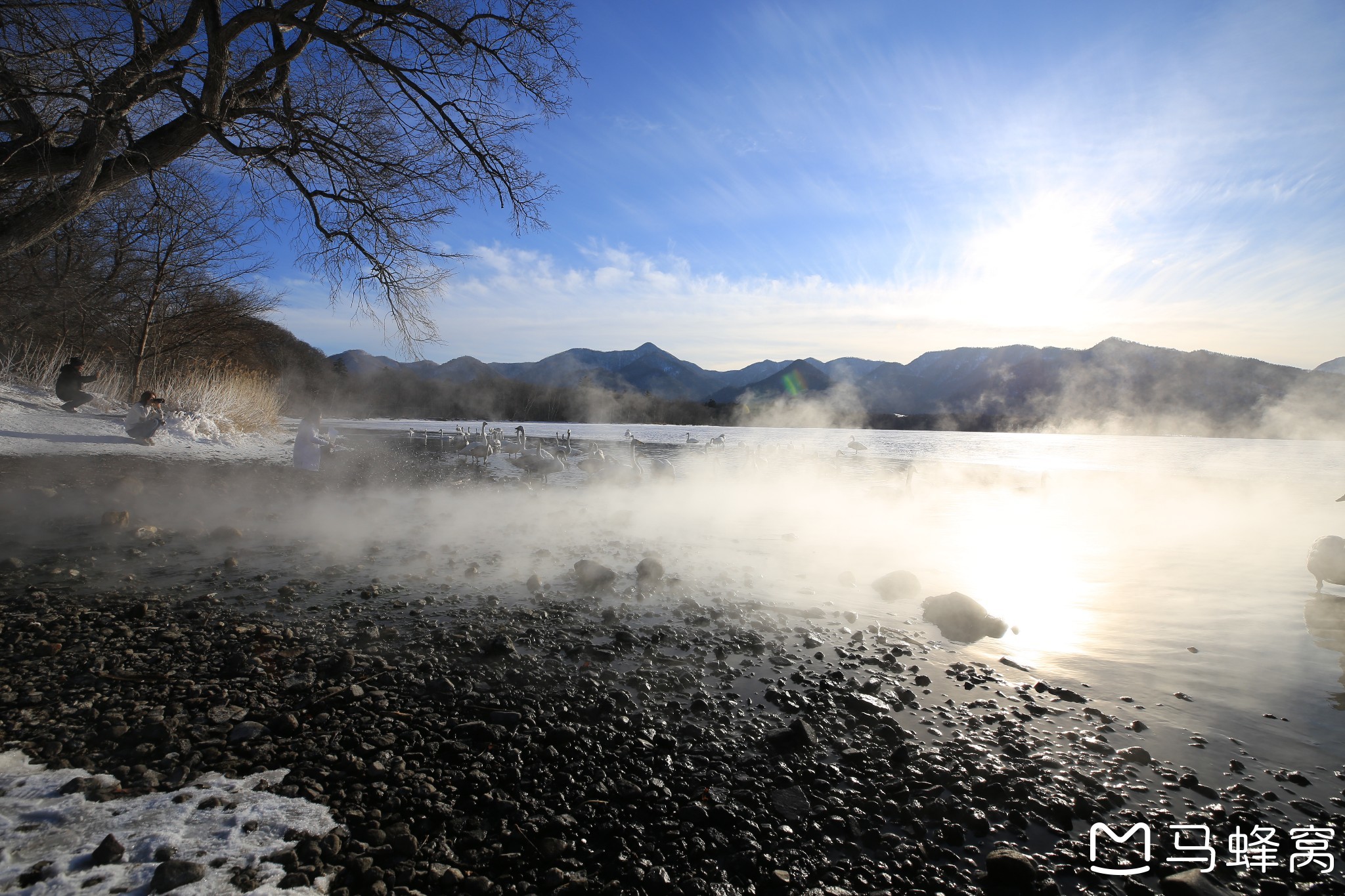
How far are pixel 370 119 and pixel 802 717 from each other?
8.79m

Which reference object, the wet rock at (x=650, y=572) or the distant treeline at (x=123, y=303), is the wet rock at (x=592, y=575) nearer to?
the wet rock at (x=650, y=572)

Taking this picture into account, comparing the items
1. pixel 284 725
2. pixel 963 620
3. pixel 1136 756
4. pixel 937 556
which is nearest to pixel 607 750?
pixel 284 725

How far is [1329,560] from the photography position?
6.96 meters

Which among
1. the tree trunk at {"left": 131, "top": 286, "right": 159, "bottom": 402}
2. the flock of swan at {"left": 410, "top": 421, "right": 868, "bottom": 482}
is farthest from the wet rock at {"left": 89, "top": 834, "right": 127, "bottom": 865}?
the tree trunk at {"left": 131, "top": 286, "right": 159, "bottom": 402}

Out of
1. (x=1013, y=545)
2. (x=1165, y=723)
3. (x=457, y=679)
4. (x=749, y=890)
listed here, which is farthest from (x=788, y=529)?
(x=749, y=890)

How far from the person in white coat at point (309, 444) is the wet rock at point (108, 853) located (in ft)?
43.0

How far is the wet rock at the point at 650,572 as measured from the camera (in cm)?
690

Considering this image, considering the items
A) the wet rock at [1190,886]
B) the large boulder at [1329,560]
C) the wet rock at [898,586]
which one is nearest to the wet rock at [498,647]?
the wet rock at [1190,886]

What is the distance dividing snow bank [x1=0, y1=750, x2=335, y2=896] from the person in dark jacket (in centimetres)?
1853

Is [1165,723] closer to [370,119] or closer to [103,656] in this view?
[103,656]

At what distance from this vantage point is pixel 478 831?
2451 mm

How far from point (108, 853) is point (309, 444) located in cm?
1345

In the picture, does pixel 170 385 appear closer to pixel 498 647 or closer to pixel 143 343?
pixel 143 343

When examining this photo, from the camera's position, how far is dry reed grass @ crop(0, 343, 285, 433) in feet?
56.5
